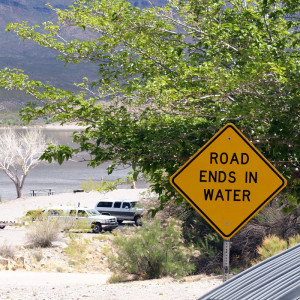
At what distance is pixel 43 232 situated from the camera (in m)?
27.5

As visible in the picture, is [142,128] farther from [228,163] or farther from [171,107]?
[228,163]

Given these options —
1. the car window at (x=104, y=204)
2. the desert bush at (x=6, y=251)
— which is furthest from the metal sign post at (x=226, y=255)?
the car window at (x=104, y=204)

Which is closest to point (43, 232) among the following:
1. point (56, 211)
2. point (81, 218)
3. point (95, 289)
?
point (56, 211)

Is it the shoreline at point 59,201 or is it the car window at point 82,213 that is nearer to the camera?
the car window at point 82,213

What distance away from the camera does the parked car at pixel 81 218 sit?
30.1 metres

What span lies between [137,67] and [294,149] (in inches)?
128

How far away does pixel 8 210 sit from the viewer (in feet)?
160

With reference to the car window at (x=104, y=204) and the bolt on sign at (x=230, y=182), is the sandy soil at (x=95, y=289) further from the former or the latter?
the car window at (x=104, y=204)

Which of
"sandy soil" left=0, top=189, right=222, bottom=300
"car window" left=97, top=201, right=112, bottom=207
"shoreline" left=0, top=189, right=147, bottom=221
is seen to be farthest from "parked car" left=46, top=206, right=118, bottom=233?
"shoreline" left=0, top=189, right=147, bottom=221

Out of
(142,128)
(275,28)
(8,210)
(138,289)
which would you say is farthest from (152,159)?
Result: (8,210)

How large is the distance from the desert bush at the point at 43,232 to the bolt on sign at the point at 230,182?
72.7ft

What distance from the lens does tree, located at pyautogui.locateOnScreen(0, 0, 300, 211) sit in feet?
27.5

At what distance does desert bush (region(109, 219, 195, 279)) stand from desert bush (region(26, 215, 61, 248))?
914cm

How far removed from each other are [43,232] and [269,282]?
24723 mm
